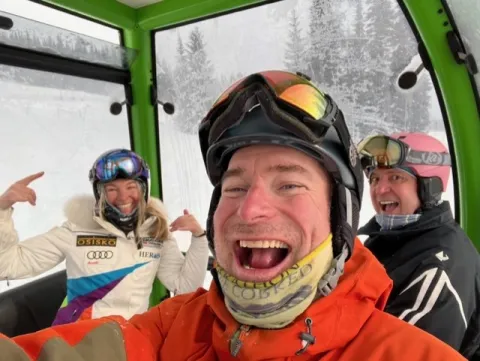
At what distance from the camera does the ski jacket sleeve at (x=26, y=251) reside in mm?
2012

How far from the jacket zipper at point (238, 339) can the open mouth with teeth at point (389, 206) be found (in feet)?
3.93

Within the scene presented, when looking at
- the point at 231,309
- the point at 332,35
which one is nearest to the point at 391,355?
the point at 231,309

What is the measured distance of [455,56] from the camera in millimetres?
2225

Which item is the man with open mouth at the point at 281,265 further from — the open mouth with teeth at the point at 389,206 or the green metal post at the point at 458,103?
the green metal post at the point at 458,103

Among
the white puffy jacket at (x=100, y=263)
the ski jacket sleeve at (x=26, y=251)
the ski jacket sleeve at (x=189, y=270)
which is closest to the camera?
the ski jacket sleeve at (x=26, y=251)

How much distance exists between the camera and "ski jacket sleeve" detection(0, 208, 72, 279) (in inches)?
79.2

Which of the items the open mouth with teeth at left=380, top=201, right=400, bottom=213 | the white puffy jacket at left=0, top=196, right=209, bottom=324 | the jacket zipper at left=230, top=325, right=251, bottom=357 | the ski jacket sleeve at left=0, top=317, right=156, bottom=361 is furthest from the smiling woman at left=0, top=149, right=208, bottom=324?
the jacket zipper at left=230, top=325, right=251, bottom=357

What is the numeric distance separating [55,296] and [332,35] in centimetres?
251

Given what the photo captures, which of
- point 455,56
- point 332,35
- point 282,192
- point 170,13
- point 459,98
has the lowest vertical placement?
point 282,192

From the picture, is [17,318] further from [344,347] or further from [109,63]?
[344,347]

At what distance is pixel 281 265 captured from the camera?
0.92 metres

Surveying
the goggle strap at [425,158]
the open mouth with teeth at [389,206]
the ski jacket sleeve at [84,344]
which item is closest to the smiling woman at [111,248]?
the open mouth with teeth at [389,206]

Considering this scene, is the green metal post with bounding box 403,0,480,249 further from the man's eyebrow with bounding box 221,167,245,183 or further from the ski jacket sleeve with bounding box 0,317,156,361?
the ski jacket sleeve with bounding box 0,317,156,361

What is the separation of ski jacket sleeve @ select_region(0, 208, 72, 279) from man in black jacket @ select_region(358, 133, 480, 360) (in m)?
1.65
